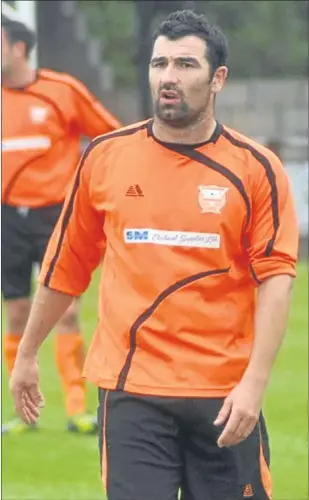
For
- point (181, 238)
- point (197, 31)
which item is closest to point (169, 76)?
point (197, 31)

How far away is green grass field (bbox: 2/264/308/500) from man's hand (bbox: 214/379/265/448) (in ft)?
8.98

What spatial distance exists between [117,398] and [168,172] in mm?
722

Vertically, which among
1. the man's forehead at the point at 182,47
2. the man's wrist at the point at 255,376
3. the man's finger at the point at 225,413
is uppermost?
the man's forehead at the point at 182,47

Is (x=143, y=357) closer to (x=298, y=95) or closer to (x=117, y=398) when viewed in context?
(x=117, y=398)

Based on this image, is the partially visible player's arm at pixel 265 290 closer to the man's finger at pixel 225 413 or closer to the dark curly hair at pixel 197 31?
the man's finger at pixel 225 413

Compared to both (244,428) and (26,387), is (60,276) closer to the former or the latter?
(26,387)

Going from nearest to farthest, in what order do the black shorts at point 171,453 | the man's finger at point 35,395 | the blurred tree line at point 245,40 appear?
the black shorts at point 171,453
the man's finger at point 35,395
the blurred tree line at point 245,40

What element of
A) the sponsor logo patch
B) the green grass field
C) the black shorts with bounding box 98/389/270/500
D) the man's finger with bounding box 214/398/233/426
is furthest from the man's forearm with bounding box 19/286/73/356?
the green grass field

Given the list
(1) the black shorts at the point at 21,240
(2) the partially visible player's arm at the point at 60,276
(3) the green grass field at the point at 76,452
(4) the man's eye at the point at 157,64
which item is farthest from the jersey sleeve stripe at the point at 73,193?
(1) the black shorts at the point at 21,240

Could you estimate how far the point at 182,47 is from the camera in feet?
15.6

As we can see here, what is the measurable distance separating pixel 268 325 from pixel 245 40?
23681 mm

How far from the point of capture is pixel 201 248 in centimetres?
472

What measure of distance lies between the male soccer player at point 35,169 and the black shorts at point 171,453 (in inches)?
149

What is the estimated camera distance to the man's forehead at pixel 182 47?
15.6 feet
